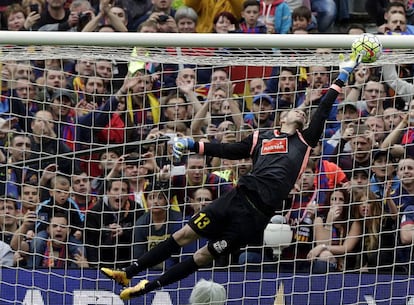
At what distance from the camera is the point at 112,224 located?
32.4 feet

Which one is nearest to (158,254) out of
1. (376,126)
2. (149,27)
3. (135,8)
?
(376,126)

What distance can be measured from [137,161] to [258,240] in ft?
4.87

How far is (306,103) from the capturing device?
1030 centimetres

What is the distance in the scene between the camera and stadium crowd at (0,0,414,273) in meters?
9.82

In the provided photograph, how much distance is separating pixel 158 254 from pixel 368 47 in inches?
83.6

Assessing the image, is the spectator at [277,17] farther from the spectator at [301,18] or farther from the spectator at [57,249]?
the spectator at [57,249]

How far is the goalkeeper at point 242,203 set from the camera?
888cm

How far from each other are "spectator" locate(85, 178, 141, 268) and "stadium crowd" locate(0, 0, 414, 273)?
0.04 ft

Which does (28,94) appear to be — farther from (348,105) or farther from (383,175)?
(383,175)

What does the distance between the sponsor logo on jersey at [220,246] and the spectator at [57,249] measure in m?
1.34

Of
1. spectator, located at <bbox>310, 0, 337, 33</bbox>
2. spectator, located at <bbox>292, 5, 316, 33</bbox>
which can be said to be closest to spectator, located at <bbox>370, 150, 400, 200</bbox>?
spectator, located at <bbox>292, 5, 316, 33</bbox>

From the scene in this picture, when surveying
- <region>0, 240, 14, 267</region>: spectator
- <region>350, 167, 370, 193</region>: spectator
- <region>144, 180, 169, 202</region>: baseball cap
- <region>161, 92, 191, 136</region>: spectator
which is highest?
<region>161, 92, 191, 136</region>: spectator

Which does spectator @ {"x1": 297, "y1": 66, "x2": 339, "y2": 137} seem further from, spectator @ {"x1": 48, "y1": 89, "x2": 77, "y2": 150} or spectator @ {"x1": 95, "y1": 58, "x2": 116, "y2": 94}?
spectator @ {"x1": 48, "y1": 89, "x2": 77, "y2": 150}

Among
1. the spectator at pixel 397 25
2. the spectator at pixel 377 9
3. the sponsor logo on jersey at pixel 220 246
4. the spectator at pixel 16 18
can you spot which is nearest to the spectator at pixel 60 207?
the sponsor logo on jersey at pixel 220 246
